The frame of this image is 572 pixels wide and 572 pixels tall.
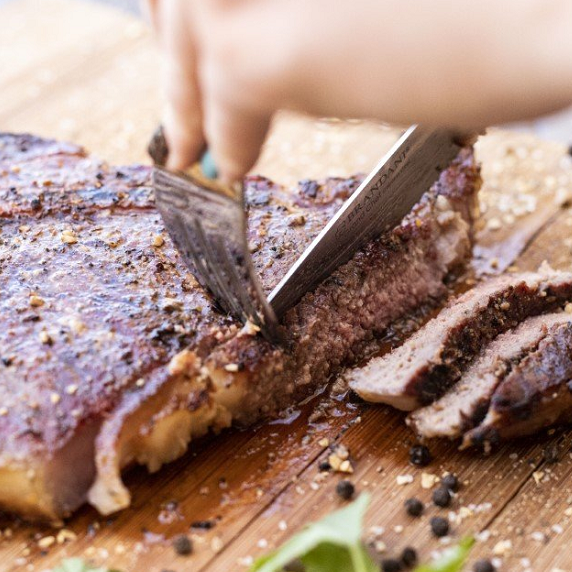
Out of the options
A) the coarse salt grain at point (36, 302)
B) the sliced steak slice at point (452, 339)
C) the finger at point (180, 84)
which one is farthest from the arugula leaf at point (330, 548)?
the coarse salt grain at point (36, 302)

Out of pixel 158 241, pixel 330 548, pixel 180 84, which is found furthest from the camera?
pixel 158 241

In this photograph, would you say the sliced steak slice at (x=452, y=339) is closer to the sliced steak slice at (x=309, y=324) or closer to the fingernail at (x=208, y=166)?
the sliced steak slice at (x=309, y=324)

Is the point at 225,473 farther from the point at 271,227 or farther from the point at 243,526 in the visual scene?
the point at 271,227

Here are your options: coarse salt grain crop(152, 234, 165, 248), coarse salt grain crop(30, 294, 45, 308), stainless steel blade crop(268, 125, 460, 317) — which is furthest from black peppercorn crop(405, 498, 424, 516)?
coarse salt grain crop(30, 294, 45, 308)

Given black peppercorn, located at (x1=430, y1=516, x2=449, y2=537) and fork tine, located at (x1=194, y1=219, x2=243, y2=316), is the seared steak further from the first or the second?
black peppercorn, located at (x1=430, y1=516, x2=449, y2=537)

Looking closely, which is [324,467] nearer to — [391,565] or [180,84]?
[391,565]

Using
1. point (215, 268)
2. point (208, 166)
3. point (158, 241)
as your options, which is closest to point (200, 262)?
point (215, 268)
